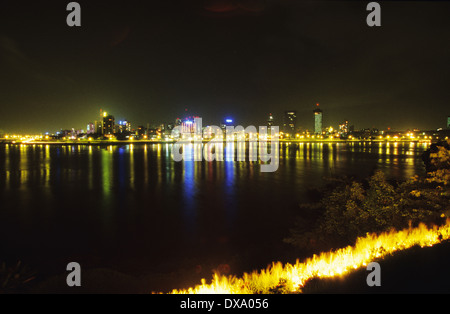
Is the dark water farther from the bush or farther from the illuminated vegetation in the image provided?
the illuminated vegetation

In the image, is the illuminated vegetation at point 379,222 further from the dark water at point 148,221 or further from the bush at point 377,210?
the dark water at point 148,221

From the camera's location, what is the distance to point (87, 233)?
13547 mm

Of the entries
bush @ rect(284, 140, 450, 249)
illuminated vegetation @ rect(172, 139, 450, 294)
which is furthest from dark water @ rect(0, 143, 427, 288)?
illuminated vegetation @ rect(172, 139, 450, 294)

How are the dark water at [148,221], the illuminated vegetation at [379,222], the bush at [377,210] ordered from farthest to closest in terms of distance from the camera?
the dark water at [148,221] < the bush at [377,210] < the illuminated vegetation at [379,222]

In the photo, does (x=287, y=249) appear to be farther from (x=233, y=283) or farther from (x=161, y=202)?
(x=161, y=202)

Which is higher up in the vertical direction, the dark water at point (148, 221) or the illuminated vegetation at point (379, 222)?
the illuminated vegetation at point (379, 222)

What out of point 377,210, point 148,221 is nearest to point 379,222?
point 377,210

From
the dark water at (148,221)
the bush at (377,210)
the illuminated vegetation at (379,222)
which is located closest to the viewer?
the illuminated vegetation at (379,222)

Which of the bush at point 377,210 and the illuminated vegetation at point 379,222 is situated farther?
the bush at point 377,210

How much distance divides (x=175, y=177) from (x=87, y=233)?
55.2 ft

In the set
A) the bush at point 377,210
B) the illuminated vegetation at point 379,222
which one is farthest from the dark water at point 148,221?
the illuminated vegetation at point 379,222

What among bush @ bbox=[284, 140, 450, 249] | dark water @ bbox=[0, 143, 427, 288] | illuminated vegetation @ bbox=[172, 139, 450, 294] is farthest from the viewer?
dark water @ bbox=[0, 143, 427, 288]
